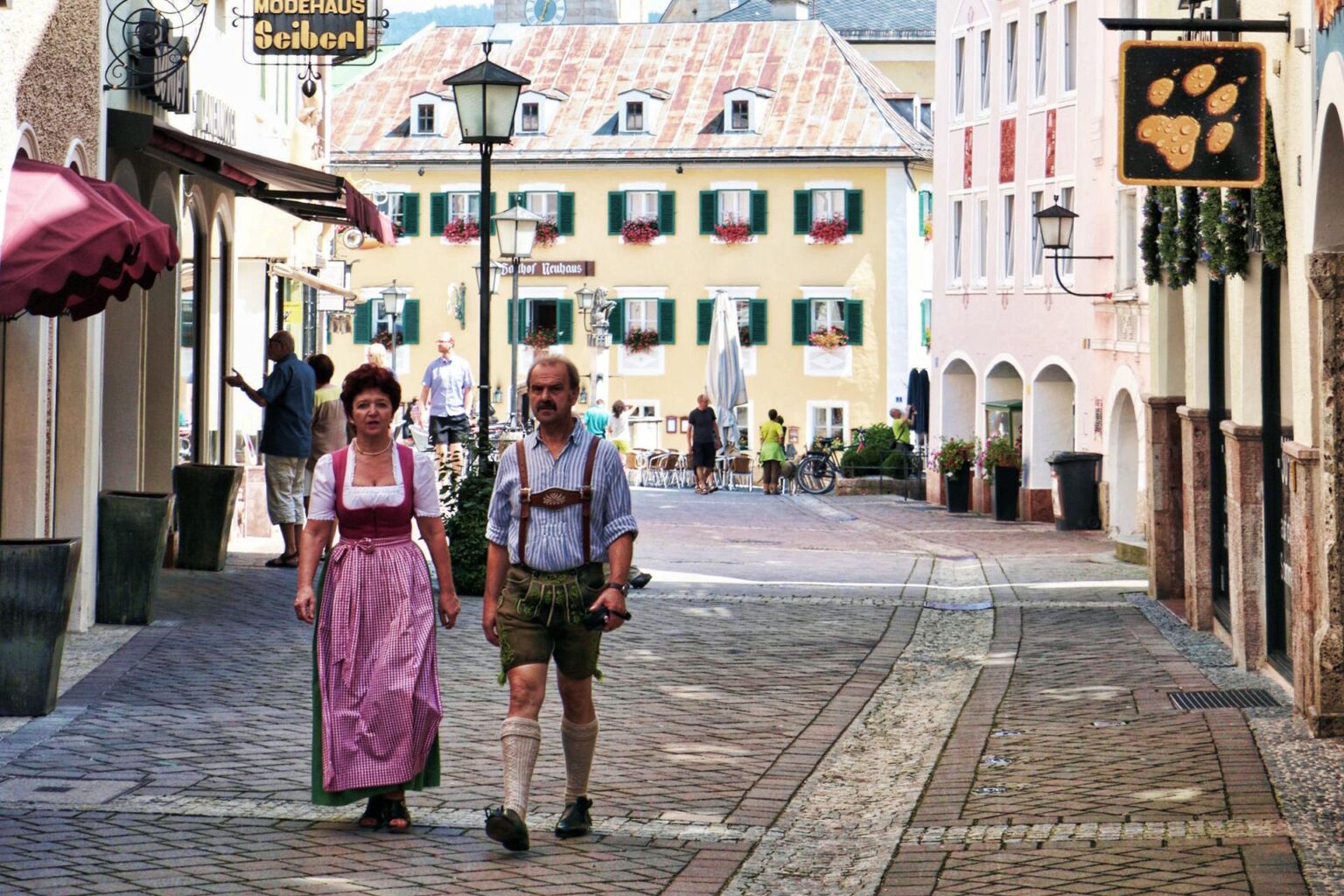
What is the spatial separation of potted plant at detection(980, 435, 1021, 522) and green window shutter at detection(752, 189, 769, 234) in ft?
75.6

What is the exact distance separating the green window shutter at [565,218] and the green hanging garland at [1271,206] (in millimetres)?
43876

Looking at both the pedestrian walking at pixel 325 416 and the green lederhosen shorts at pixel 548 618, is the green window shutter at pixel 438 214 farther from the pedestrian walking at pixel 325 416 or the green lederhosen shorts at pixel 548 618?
the green lederhosen shorts at pixel 548 618

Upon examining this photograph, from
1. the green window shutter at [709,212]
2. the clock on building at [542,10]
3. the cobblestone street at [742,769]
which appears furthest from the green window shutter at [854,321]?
the cobblestone street at [742,769]

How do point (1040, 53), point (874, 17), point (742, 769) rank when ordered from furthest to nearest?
point (874, 17) < point (1040, 53) < point (742, 769)

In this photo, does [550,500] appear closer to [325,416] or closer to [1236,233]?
[1236,233]

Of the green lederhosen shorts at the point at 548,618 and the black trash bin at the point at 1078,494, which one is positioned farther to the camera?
the black trash bin at the point at 1078,494

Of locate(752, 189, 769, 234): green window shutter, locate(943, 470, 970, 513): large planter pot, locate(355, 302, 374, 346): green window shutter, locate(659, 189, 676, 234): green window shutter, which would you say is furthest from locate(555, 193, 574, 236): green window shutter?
locate(943, 470, 970, 513): large planter pot

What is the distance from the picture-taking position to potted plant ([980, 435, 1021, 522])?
30.7 m

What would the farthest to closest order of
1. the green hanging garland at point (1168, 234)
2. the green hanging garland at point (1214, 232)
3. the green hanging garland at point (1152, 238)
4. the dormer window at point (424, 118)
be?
the dormer window at point (424, 118) < the green hanging garland at point (1152, 238) < the green hanging garland at point (1168, 234) < the green hanging garland at point (1214, 232)

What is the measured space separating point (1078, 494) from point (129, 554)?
56.9ft

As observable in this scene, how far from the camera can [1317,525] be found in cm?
952

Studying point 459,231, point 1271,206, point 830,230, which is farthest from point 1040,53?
point 1271,206

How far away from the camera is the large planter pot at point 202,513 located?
1580 cm

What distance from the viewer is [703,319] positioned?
53.9 m
